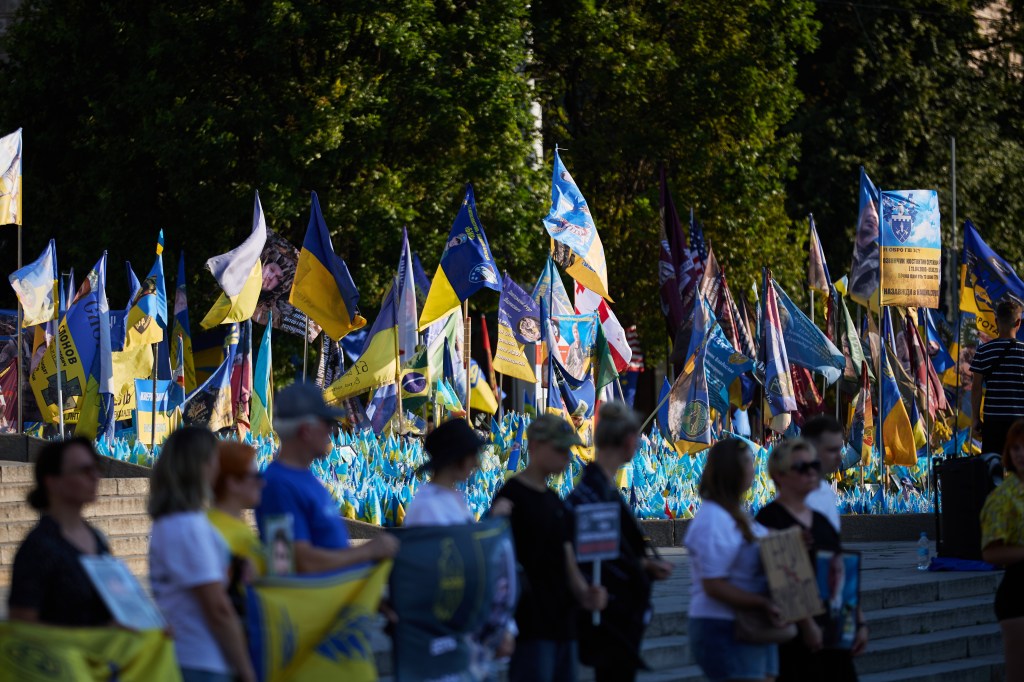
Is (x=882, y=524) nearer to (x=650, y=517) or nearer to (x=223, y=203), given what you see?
(x=650, y=517)

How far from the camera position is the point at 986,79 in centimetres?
3769

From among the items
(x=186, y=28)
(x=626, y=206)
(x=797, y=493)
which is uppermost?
(x=186, y=28)

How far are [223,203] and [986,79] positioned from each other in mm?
19029

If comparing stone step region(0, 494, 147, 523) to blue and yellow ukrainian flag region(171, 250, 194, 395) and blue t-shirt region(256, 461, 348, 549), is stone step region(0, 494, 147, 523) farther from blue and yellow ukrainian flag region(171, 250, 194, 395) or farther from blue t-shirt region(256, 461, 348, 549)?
blue t-shirt region(256, 461, 348, 549)

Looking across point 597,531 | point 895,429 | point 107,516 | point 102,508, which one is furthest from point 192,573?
point 895,429

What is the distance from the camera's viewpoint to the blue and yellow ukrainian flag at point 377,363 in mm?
16672

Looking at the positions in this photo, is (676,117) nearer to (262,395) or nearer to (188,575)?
(262,395)

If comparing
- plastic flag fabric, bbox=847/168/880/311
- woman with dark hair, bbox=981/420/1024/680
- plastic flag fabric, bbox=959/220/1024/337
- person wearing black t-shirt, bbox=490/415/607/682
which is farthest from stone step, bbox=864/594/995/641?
plastic flag fabric, bbox=959/220/1024/337

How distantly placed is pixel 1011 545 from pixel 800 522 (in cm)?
140

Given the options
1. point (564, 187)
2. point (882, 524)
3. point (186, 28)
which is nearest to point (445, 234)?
point (186, 28)

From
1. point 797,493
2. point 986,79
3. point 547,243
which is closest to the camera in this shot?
point 797,493

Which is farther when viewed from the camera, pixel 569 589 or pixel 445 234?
pixel 445 234

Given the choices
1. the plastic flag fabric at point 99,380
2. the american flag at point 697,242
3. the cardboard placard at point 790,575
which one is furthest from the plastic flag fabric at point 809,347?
the cardboard placard at point 790,575

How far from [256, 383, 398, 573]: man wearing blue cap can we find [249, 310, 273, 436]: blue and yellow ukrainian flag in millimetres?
12003
